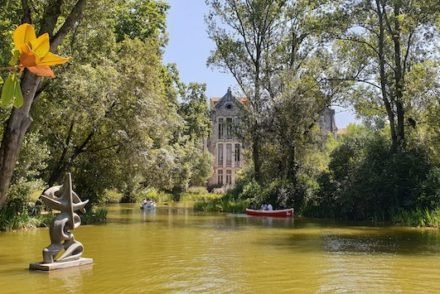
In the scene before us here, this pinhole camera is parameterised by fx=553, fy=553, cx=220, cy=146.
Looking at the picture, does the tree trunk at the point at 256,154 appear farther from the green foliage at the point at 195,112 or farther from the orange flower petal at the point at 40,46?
the orange flower petal at the point at 40,46

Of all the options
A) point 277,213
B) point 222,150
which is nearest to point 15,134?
point 277,213

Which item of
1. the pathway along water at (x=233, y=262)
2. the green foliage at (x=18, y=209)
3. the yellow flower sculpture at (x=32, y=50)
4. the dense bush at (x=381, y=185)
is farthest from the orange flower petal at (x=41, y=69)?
the dense bush at (x=381, y=185)

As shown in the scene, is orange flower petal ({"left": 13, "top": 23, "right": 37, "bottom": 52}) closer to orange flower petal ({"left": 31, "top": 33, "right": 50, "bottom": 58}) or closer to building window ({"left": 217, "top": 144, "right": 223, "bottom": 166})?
orange flower petal ({"left": 31, "top": 33, "right": 50, "bottom": 58})

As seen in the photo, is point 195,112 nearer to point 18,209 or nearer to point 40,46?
point 18,209

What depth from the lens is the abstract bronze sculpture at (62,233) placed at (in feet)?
37.9

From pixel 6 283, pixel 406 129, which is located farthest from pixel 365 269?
pixel 406 129

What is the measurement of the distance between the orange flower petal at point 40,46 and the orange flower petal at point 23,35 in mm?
13

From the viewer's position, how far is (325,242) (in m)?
17.7

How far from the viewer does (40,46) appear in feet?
4.50

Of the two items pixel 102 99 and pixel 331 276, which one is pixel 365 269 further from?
pixel 102 99

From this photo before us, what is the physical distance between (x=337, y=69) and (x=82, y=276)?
89.2 feet

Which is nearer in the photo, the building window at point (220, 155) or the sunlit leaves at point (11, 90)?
the sunlit leaves at point (11, 90)

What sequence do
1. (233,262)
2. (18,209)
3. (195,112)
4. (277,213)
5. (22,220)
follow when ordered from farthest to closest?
1. (195,112)
2. (277,213)
3. (18,209)
4. (22,220)
5. (233,262)

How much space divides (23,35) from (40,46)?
0.05 meters
